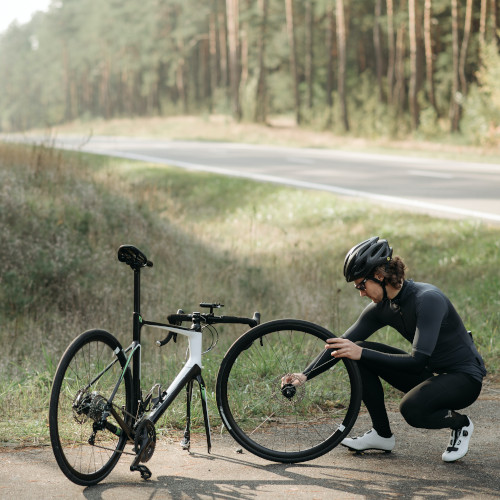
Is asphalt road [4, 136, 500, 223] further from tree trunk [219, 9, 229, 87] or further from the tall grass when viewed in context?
tree trunk [219, 9, 229, 87]

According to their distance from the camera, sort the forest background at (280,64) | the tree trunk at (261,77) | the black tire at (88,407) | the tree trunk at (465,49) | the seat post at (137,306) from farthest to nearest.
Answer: the tree trunk at (261,77), the forest background at (280,64), the tree trunk at (465,49), the seat post at (137,306), the black tire at (88,407)

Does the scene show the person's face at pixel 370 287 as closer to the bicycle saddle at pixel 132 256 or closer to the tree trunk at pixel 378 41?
the bicycle saddle at pixel 132 256

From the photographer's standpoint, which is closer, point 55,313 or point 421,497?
point 421,497

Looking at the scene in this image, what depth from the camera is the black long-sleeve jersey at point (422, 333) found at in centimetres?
480

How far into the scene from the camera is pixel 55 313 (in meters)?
11.4

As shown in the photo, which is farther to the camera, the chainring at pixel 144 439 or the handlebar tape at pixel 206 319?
the handlebar tape at pixel 206 319

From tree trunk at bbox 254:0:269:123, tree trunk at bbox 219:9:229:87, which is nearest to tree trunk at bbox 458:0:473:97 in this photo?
tree trunk at bbox 254:0:269:123

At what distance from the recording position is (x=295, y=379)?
5.03m

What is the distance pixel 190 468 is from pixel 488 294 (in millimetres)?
6348

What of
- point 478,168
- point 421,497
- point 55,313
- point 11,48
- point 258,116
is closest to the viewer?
point 421,497

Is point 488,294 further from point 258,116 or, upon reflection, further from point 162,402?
point 258,116

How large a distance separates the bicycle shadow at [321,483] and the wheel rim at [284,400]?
0.67ft

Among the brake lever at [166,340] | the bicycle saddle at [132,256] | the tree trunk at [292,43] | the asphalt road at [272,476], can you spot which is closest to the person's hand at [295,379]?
the asphalt road at [272,476]

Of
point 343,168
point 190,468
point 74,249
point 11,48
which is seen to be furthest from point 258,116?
point 11,48
